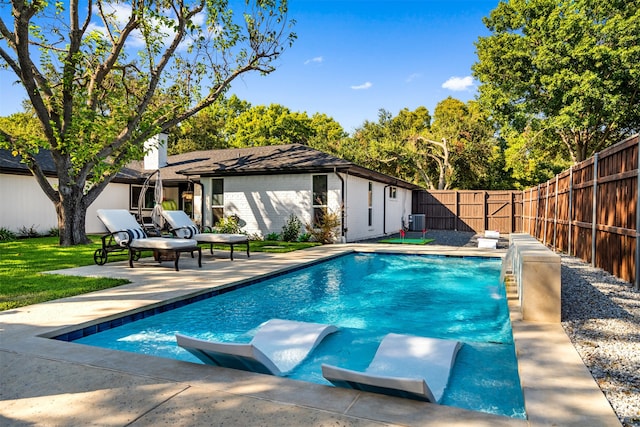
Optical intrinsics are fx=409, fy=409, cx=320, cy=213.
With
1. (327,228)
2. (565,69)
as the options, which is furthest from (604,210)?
(565,69)

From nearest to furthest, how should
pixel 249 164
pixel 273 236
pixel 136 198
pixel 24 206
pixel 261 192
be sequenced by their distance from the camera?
pixel 24 206
pixel 273 236
pixel 261 192
pixel 249 164
pixel 136 198

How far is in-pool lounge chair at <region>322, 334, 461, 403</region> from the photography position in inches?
99.8

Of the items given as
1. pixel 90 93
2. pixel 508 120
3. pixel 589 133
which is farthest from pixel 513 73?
pixel 90 93

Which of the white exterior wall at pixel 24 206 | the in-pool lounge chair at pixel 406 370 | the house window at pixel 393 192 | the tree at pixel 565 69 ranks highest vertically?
the tree at pixel 565 69

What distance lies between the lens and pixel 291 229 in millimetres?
15609

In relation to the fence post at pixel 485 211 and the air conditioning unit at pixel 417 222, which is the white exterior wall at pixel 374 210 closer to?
the air conditioning unit at pixel 417 222

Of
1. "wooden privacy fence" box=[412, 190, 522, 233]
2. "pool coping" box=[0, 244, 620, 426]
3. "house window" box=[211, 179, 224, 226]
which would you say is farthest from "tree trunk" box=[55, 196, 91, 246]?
"wooden privacy fence" box=[412, 190, 522, 233]

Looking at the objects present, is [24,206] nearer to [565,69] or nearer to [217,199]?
[217,199]

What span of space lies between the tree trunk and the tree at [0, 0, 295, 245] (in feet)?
0.10

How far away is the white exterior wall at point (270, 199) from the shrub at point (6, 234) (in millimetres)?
6914

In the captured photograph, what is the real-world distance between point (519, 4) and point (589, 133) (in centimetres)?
802

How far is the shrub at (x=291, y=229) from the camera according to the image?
15548mm

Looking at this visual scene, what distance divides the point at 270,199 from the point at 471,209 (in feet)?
42.6

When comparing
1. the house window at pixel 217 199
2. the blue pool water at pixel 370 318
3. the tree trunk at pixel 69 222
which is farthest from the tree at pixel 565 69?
the tree trunk at pixel 69 222
